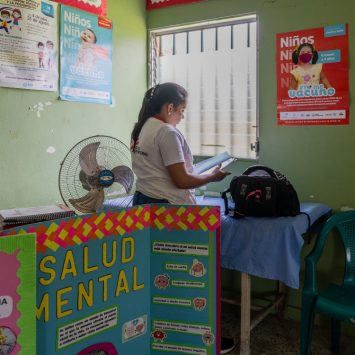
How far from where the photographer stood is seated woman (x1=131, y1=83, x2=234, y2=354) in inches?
69.0

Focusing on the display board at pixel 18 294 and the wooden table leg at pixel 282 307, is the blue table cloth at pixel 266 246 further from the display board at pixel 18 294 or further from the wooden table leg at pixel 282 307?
the display board at pixel 18 294

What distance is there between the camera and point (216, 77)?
9.53 ft

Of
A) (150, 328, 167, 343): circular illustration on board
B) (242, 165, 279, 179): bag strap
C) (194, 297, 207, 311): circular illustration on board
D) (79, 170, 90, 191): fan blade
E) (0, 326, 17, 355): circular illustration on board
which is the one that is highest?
(242, 165, 279, 179): bag strap

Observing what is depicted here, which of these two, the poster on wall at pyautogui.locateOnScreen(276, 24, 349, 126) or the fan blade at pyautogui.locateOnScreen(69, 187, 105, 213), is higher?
the poster on wall at pyautogui.locateOnScreen(276, 24, 349, 126)

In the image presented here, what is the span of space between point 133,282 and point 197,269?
0.85ft

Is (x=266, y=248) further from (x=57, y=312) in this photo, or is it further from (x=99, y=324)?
(x=57, y=312)

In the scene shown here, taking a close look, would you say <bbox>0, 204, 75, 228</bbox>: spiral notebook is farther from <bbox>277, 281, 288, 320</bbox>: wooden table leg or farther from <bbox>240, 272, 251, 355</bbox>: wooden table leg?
<bbox>277, 281, 288, 320</bbox>: wooden table leg

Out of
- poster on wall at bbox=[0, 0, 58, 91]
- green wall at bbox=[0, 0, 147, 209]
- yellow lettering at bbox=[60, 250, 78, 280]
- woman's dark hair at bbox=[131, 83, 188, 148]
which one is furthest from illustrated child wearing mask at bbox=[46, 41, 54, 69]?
yellow lettering at bbox=[60, 250, 78, 280]

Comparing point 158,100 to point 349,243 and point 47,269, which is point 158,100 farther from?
point 349,243

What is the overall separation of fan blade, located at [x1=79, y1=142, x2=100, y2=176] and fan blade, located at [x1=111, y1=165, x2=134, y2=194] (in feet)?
0.31

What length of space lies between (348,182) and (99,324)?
1903mm

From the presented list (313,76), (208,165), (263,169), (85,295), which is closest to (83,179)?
(85,295)

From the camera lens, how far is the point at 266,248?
78.7 inches

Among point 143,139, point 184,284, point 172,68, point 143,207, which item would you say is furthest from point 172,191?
point 172,68
